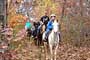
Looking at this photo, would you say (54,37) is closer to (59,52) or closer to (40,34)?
(59,52)

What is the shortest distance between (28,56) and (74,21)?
24.3 feet

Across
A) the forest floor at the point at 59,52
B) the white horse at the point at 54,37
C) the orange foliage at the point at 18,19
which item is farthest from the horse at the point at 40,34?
the orange foliage at the point at 18,19

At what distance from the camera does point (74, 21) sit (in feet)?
64.7

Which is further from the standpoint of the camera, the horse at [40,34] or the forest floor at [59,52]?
the horse at [40,34]

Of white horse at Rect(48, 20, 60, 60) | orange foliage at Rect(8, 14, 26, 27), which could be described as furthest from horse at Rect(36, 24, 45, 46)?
orange foliage at Rect(8, 14, 26, 27)

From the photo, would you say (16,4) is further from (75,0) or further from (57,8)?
(75,0)

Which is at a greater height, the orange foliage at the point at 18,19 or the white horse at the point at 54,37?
the white horse at the point at 54,37

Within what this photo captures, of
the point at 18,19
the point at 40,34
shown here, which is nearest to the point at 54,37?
the point at 40,34

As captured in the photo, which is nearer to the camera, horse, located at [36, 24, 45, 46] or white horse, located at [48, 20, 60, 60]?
white horse, located at [48, 20, 60, 60]

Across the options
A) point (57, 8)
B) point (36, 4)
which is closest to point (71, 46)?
point (57, 8)

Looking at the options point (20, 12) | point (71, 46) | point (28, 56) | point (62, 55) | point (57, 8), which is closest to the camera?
point (28, 56)

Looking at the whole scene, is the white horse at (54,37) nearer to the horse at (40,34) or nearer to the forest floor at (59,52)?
the forest floor at (59,52)

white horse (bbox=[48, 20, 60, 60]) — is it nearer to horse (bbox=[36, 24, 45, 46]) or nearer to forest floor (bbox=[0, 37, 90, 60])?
forest floor (bbox=[0, 37, 90, 60])

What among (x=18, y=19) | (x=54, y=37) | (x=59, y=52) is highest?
(x=54, y=37)
